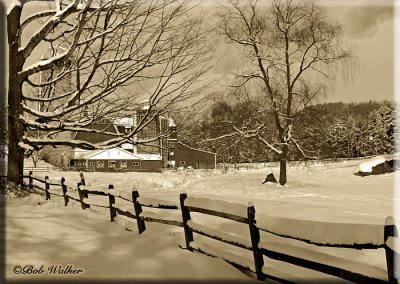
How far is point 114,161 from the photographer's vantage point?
213ft

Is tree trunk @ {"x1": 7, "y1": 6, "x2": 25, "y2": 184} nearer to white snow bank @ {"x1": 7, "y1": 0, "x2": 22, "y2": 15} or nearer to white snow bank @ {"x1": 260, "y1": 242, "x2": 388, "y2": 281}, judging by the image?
white snow bank @ {"x1": 7, "y1": 0, "x2": 22, "y2": 15}

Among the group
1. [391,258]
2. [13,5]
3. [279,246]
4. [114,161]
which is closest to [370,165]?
[13,5]

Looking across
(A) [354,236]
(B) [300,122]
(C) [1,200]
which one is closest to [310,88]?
(B) [300,122]

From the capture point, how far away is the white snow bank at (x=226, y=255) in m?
6.22

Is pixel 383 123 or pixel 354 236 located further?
pixel 383 123

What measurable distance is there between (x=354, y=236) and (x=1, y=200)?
13.1 m

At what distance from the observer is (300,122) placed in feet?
102

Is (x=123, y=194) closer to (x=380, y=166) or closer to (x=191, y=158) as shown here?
(x=380, y=166)

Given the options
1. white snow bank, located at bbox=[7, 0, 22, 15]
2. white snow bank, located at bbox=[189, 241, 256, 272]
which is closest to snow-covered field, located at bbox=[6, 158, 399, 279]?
white snow bank, located at bbox=[189, 241, 256, 272]

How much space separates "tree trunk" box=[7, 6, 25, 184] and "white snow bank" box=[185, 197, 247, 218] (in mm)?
10185

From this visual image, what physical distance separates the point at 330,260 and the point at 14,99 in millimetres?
13730

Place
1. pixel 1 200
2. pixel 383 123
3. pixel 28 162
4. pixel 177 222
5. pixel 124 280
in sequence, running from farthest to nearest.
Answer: pixel 383 123
pixel 28 162
pixel 1 200
pixel 177 222
pixel 124 280

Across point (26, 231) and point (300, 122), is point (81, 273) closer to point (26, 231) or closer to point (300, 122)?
point (26, 231)

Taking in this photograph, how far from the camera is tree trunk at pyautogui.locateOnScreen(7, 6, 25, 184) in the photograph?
15164mm
